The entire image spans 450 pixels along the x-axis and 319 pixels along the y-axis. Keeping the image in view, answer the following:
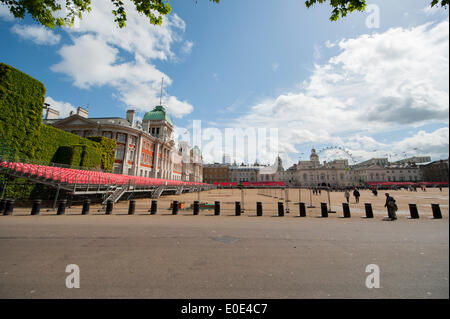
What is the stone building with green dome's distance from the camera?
128 ft

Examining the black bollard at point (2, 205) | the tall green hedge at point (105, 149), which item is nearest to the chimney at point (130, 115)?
the tall green hedge at point (105, 149)

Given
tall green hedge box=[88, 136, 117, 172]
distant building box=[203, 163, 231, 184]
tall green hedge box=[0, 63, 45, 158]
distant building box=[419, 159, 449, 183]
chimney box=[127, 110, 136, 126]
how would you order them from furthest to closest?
distant building box=[203, 163, 231, 184] → distant building box=[419, 159, 449, 183] → chimney box=[127, 110, 136, 126] → tall green hedge box=[88, 136, 117, 172] → tall green hedge box=[0, 63, 45, 158]

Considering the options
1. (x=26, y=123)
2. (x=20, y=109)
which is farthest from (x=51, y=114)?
(x=26, y=123)

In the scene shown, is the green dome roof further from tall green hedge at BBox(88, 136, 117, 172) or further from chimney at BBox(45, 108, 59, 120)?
tall green hedge at BBox(88, 136, 117, 172)

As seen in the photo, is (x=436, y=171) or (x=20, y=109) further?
(x=436, y=171)

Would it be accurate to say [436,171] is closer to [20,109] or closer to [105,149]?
[105,149]

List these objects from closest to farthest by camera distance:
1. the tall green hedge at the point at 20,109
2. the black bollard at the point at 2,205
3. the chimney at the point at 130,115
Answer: the black bollard at the point at 2,205
the tall green hedge at the point at 20,109
the chimney at the point at 130,115

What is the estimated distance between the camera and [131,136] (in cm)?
4122

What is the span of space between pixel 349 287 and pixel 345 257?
170 centimetres

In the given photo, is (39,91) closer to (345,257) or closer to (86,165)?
(86,165)

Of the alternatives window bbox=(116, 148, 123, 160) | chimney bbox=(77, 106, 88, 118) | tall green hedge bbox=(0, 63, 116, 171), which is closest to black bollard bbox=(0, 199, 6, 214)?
tall green hedge bbox=(0, 63, 116, 171)

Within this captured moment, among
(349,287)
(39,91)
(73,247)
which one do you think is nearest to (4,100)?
(39,91)

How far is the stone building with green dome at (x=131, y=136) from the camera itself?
128 feet

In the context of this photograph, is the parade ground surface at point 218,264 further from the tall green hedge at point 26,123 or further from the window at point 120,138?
the window at point 120,138
